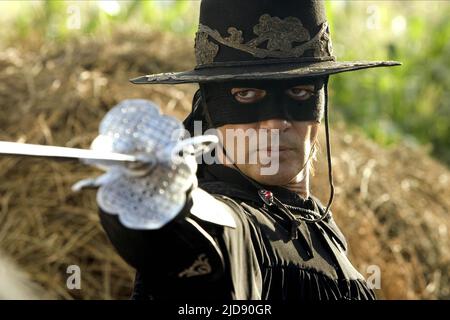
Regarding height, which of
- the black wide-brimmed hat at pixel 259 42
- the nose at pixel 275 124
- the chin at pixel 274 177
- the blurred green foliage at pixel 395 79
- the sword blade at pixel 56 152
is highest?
the blurred green foliage at pixel 395 79

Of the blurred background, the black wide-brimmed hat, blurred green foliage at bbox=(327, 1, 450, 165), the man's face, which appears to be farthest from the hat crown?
blurred green foliage at bbox=(327, 1, 450, 165)

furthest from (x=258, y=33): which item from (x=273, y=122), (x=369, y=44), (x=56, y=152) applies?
(x=369, y=44)

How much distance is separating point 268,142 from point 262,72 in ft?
0.63

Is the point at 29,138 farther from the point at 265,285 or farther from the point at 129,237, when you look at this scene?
the point at 129,237

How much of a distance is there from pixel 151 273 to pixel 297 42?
3.38 feet

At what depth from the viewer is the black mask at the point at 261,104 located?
2803 mm

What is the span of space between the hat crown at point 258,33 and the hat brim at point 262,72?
0.03 meters

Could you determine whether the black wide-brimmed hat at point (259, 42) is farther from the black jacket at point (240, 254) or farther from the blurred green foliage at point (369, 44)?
the blurred green foliage at point (369, 44)

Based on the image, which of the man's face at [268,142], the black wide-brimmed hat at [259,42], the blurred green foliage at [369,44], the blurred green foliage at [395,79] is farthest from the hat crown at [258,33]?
the blurred green foliage at [395,79]

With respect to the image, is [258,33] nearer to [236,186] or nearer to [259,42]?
[259,42]

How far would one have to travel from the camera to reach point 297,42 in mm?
2914

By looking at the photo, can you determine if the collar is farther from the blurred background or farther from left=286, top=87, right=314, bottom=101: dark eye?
the blurred background

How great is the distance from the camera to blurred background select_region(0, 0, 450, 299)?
5457mm

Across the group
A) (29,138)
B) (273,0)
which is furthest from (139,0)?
(273,0)
